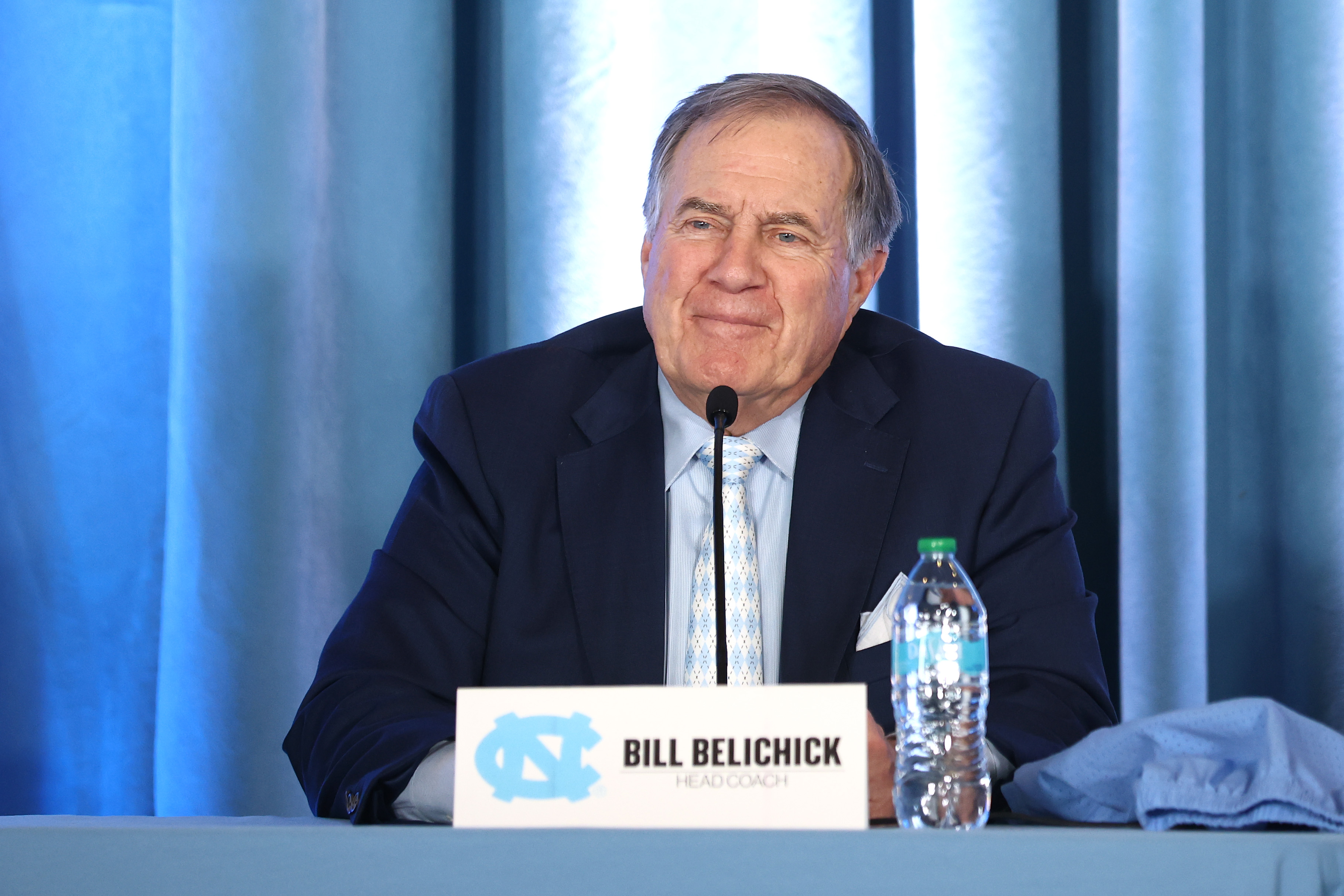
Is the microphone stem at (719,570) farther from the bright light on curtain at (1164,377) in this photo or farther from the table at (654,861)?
the bright light on curtain at (1164,377)

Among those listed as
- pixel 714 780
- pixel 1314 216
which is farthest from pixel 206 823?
pixel 1314 216

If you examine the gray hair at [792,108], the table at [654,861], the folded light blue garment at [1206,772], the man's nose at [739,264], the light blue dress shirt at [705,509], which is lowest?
the table at [654,861]

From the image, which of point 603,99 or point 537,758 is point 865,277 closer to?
point 603,99

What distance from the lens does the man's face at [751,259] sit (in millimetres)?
1843

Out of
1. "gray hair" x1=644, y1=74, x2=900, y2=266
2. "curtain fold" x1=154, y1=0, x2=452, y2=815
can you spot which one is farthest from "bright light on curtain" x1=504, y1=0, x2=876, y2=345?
"gray hair" x1=644, y1=74, x2=900, y2=266

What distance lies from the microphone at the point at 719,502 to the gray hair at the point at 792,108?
626 mm

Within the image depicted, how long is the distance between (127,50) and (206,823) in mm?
1896

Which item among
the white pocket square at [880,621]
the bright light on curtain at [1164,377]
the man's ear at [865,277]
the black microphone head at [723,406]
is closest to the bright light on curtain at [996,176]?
the bright light on curtain at [1164,377]

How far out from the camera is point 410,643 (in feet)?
5.57

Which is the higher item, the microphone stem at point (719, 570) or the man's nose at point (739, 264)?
the man's nose at point (739, 264)

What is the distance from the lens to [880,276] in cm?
248

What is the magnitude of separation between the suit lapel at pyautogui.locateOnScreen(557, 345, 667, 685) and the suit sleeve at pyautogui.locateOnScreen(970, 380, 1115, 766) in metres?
0.45

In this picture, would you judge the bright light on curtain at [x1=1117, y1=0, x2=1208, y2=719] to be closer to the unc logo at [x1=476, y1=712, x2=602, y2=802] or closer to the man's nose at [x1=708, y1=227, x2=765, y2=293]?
the man's nose at [x1=708, y1=227, x2=765, y2=293]

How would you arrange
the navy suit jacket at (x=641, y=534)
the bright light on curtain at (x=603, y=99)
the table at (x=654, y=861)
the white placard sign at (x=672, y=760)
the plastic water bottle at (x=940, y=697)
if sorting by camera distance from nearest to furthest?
the table at (x=654, y=861) < the white placard sign at (x=672, y=760) < the plastic water bottle at (x=940, y=697) < the navy suit jacket at (x=641, y=534) < the bright light on curtain at (x=603, y=99)
